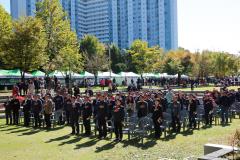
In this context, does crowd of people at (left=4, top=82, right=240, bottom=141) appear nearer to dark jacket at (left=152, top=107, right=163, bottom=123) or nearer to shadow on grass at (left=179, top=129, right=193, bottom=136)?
dark jacket at (left=152, top=107, right=163, bottom=123)

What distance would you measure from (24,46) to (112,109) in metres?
24.0

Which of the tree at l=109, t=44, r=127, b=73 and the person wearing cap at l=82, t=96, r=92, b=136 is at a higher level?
the tree at l=109, t=44, r=127, b=73

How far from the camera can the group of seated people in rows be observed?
17.1 metres

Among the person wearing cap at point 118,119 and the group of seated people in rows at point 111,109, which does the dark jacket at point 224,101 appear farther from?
the person wearing cap at point 118,119

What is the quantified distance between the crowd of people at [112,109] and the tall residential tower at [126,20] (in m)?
166

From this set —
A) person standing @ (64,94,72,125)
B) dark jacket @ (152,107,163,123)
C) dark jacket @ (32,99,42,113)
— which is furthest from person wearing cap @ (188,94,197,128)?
dark jacket @ (32,99,42,113)

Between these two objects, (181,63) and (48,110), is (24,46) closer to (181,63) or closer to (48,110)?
(48,110)

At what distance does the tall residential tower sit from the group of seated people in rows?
544 ft

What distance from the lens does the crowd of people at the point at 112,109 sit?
17.1 meters

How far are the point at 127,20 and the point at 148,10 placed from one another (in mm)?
14206

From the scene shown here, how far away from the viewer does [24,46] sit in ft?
130

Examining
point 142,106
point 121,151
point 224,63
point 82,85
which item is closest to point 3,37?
point 82,85

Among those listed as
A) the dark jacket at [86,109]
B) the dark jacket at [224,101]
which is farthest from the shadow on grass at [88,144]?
the dark jacket at [224,101]

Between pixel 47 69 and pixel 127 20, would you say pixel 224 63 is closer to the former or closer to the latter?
pixel 47 69
